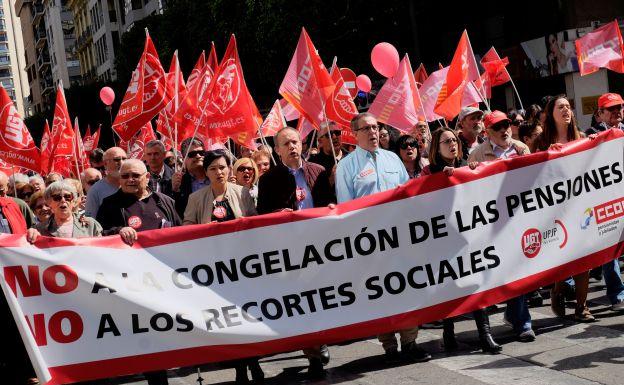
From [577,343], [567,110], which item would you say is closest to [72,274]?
[577,343]

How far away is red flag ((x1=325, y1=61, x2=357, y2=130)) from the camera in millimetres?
11141

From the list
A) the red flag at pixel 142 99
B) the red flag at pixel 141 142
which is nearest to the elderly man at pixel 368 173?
the red flag at pixel 142 99

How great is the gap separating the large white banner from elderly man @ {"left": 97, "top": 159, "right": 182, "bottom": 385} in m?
0.56

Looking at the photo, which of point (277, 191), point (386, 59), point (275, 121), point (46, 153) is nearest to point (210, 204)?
point (277, 191)

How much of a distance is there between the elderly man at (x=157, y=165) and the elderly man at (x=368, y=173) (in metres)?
2.98

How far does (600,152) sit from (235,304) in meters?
2.95

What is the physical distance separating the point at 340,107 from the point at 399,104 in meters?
0.78

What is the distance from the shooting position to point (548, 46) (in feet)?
84.7

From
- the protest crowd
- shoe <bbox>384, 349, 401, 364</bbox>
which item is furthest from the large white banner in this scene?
shoe <bbox>384, 349, 401, 364</bbox>

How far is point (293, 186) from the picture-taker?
24.8 ft

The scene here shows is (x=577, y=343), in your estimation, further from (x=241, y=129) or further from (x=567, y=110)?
(x=241, y=129)

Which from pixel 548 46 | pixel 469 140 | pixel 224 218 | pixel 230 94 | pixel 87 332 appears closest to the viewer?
pixel 87 332

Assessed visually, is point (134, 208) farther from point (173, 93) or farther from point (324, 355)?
point (173, 93)

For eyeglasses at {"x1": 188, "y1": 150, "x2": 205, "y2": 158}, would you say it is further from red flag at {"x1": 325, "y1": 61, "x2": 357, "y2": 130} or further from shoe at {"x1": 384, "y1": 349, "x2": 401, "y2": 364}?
shoe at {"x1": 384, "y1": 349, "x2": 401, "y2": 364}
